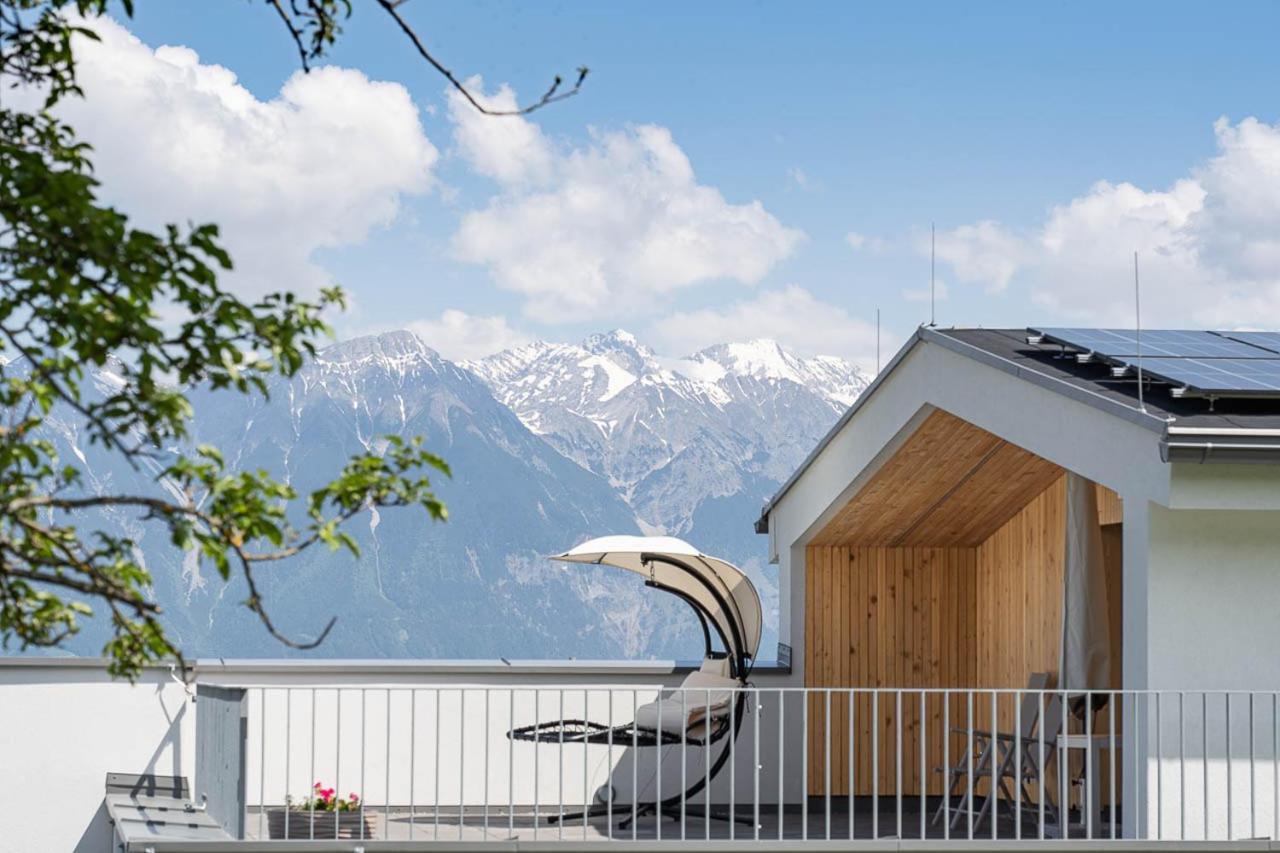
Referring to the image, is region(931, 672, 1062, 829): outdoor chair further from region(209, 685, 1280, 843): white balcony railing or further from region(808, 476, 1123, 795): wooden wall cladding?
region(808, 476, 1123, 795): wooden wall cladding

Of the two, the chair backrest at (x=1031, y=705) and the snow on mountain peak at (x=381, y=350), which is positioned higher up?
the snow on mountain peak at (x=381, y=350)

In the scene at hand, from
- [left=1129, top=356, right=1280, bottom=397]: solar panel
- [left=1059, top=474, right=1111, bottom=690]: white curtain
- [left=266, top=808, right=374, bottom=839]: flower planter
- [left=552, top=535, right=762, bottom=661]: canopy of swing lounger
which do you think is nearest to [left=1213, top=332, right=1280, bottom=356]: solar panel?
[left=1129, top=356, right=1280, bottom=397]: solar panel

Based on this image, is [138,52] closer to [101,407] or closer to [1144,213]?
[1144,213]

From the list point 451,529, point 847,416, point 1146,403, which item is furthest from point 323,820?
point 451,529

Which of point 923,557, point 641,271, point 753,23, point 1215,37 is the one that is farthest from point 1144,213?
point 923,557

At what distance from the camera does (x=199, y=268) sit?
319 cm

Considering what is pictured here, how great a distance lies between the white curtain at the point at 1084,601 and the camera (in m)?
9.92

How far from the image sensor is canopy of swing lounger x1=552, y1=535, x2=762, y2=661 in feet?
36.9

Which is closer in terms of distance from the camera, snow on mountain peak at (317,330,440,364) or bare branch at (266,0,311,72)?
bare branch at (266,0,311,72)

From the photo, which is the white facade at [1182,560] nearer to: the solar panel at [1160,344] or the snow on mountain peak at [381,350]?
the solar panel at [1160,344]

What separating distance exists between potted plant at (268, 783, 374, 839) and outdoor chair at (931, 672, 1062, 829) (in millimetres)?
3121

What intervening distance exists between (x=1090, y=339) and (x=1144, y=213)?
11096 cm

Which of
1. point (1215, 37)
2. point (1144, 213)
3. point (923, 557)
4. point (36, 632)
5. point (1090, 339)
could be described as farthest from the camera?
point (1144, 213)

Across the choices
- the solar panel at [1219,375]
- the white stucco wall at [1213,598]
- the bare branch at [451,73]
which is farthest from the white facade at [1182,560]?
the bare branch at [451,73]
